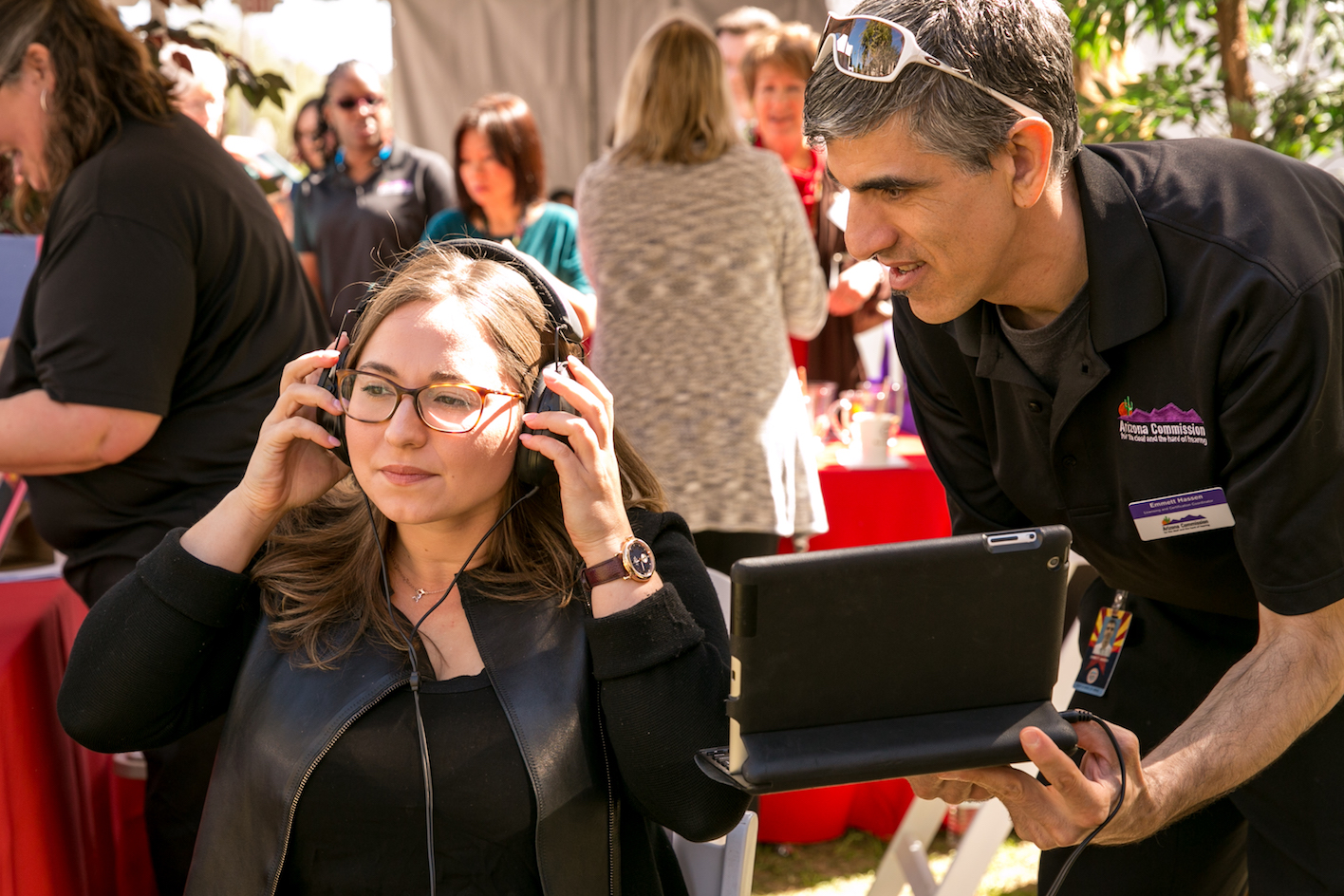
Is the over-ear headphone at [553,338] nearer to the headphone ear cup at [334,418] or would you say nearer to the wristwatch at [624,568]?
the headphone ear cup at [334,418]

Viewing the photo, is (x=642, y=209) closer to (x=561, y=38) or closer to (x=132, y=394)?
(x=132, y=394)

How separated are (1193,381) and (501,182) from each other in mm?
3326

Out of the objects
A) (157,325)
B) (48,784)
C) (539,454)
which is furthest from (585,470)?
(48,784)

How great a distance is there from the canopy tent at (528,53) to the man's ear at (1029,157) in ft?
19.7

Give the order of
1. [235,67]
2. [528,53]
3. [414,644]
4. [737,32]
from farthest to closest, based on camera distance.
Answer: [528,53] < [737,32] < [235,67] < [414,644]

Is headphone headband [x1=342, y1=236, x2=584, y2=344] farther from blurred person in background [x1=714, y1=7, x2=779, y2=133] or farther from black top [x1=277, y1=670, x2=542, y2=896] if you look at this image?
blurred person in background [x1=714, y1=7, x2=779, y2=133]

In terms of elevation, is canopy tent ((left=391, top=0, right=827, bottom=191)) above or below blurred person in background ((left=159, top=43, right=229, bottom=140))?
below

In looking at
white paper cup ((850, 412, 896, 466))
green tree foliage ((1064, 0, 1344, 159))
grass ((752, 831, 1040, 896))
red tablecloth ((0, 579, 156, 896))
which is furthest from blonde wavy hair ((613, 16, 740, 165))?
grass ((752, 831, 1040, 896))

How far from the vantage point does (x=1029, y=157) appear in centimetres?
141

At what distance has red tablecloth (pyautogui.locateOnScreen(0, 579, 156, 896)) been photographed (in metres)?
1.72

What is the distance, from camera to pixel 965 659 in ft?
3.78

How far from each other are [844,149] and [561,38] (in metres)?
6.22

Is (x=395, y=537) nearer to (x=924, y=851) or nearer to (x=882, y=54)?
(x=882, y=54)

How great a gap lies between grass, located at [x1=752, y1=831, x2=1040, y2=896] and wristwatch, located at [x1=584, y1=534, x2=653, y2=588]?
1.99m
